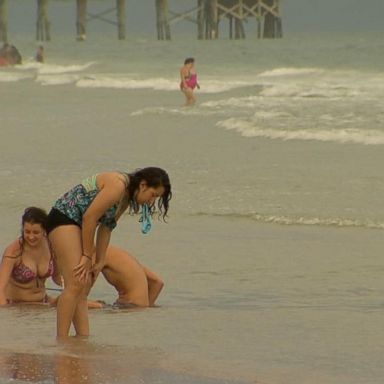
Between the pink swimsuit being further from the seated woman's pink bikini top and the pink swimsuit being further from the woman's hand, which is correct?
the woman's hand

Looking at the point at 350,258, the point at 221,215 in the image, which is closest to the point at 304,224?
the point at 221,215

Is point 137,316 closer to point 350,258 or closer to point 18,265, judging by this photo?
point 18,265

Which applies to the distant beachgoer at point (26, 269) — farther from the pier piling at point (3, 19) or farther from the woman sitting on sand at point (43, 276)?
the pier piling at point (3, 19)

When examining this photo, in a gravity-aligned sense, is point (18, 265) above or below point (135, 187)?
below

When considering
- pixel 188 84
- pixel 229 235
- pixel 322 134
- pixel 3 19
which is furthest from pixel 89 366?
pixel 3 19

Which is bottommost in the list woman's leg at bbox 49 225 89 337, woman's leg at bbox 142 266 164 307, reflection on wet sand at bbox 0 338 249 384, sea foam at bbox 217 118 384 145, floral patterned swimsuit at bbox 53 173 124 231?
sea foam at bbox 217 118 384 145

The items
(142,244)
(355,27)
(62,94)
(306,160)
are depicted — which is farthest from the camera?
(355,27)

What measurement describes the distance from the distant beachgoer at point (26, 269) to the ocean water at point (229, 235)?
6.9 inches

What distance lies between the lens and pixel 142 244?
985 centimetres

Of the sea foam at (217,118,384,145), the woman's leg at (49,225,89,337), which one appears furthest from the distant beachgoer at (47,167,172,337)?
the sea foam at (217,118,384,145)

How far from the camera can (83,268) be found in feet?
20.5

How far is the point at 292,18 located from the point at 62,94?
82523 millimetres

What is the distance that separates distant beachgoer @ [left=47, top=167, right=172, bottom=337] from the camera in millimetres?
6051

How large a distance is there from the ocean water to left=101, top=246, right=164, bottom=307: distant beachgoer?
0.41 ft
